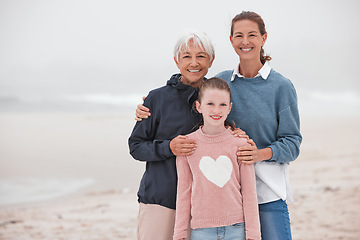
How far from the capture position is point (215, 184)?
1799 mm

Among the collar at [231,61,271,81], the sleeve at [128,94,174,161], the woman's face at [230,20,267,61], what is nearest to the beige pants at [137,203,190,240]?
the sleeve at [128,94,174,161]

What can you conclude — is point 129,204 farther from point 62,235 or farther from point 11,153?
point 11,153

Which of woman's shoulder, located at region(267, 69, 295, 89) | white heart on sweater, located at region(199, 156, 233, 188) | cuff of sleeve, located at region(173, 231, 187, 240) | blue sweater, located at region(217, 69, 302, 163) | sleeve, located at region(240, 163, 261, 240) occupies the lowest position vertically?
cuff of sleeve, located at region(173, 231, 187, 240)

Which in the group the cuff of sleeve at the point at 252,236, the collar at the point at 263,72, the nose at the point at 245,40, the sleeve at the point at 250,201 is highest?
the nose at the point at 245,40

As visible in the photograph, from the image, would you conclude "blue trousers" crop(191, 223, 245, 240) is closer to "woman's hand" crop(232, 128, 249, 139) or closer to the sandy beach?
"woman's hand" crop(232, 128, 249, 139)

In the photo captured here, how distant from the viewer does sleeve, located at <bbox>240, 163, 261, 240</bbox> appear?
69.6 inches

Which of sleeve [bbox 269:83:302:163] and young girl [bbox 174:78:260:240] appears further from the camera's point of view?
sleeve [bbox 269:83:302:163]

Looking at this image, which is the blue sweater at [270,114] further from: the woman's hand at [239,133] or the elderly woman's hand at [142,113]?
Result: the elderly woman's hand at [142,113]

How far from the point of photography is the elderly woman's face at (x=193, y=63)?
1968 mm

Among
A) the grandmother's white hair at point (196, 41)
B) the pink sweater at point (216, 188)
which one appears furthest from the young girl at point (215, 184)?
the grandmother's white hair at point (196, 41)

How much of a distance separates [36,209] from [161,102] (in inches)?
195

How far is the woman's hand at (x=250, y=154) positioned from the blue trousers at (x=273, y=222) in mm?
258

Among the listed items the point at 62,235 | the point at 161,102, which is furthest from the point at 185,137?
the point at 62,235

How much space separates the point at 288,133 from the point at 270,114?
127mm
